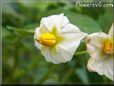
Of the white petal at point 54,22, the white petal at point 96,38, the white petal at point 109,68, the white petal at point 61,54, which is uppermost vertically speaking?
the white petal at point 54,22

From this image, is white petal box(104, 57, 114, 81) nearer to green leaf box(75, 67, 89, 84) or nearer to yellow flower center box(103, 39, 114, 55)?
yellow flower center box(103, 39, 114, 55)

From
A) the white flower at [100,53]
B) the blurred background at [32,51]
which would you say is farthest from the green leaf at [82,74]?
the white flower at [100,53]

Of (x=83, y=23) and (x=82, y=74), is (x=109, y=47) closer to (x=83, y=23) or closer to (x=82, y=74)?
(x=83, y=23)

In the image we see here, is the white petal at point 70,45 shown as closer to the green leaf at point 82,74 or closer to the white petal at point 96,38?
the white petal at point 96,38

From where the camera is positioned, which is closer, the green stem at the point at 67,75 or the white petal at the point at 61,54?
the white petal at the point at 61,54

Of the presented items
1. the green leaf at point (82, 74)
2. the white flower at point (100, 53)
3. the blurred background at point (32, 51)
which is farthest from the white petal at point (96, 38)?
the green leaf at point (82, 74)

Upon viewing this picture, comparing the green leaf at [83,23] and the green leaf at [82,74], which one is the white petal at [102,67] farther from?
the green leaf at [82,74]

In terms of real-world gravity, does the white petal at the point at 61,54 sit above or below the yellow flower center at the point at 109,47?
below

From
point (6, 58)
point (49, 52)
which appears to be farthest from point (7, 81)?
point (49, 52)
